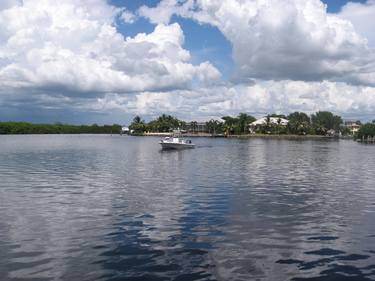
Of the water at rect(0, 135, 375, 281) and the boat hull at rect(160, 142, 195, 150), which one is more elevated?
the boat hull at rect(160, 142, 195, 150)

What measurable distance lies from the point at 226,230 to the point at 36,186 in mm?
26695

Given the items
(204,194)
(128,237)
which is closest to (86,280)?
(128,237)

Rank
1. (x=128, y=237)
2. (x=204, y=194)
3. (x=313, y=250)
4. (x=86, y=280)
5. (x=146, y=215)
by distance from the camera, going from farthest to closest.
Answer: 1. (x=204, y=194)
2. (x=146, y=215)
3. (x=128, y=237)
4. (x=313, y=250)
5. (x=86, y=280)

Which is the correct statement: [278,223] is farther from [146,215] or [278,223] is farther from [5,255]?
Result: [5,255]

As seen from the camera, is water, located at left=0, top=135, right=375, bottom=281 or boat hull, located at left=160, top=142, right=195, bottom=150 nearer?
water, located at left=0, top=135, right=375, bottom=281

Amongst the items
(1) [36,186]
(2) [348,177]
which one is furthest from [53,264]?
(2) [348,177]

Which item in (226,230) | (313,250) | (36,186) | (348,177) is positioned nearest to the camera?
(313,250)

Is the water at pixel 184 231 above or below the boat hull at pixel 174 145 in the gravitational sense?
below

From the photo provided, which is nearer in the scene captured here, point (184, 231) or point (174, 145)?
point (184, 231)

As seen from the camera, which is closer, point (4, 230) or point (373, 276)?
point (373, 276)

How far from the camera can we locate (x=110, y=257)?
21.0 metres

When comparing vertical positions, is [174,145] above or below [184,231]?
above

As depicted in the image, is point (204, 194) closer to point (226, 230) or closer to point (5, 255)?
point (226, 230)

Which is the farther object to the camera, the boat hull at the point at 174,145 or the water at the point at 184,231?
the boat hull at the point at 174,145
